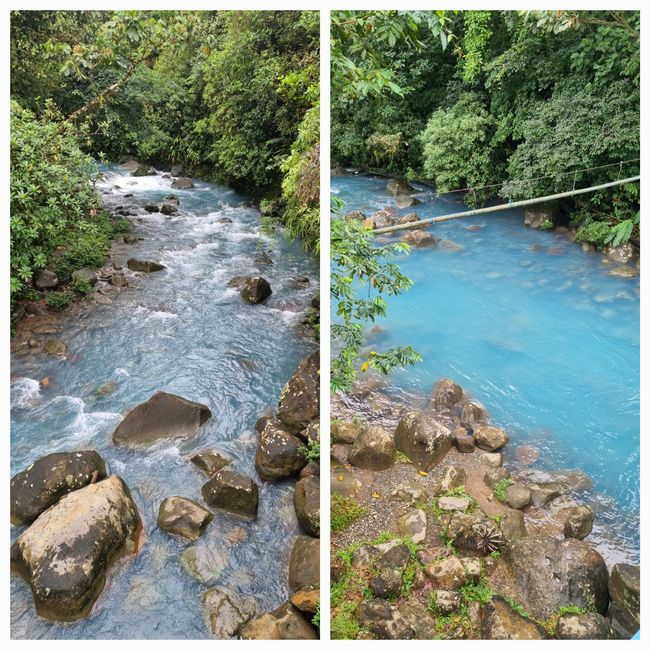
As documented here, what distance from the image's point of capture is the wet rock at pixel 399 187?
7.84 meters

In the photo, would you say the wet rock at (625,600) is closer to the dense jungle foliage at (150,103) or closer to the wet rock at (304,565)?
the wet rock at (304,565)

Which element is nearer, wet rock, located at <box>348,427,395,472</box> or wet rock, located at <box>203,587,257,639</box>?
wet rock, located at <box>203,587,257,639</box>

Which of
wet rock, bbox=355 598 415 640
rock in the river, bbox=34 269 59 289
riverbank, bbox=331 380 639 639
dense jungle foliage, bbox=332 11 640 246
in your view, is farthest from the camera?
dense jungle foliage, bbox=332 11 640 246

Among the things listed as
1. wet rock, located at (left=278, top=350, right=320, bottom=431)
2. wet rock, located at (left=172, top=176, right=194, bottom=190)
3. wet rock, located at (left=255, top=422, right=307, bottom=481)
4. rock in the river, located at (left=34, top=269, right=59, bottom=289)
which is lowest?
wet rock, located at (left=255, top=422, right=307, bottom=481)

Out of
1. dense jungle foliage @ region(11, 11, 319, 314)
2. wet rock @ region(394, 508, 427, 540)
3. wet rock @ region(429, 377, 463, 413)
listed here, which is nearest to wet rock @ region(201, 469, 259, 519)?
wet rock @ region(394, 508, 427, 540)

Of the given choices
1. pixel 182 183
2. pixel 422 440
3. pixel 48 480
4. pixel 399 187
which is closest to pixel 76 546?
pixel 48 480

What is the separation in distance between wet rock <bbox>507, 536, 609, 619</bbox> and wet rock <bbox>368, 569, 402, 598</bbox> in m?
0.61

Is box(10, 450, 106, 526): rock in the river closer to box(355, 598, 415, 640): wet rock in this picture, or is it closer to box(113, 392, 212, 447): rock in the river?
box(113, 392, 212, 447): rock in the river

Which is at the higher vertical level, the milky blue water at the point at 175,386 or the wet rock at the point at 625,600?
the milky blue water at the point at 175,386

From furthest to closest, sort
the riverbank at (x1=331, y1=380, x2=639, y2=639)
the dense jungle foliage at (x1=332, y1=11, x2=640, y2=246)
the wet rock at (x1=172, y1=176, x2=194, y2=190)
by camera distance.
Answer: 1. the dense jungle foliage at (x1=332, y1=11, x2=640, y2=246)
2. the wet rock at (x1=172, y1=176, x2=194, y2=190)
3. the riverbank at (x1=331, y1=380, x2=639, y2=639)

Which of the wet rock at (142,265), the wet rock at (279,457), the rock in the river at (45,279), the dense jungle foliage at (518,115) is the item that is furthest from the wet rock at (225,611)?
the dense jungle foliage at (518,115)

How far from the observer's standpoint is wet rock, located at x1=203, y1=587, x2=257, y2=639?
2346mm

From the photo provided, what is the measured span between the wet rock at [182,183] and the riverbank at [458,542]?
282 cm

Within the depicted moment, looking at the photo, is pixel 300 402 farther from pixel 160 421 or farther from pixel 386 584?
pixel 386 584
